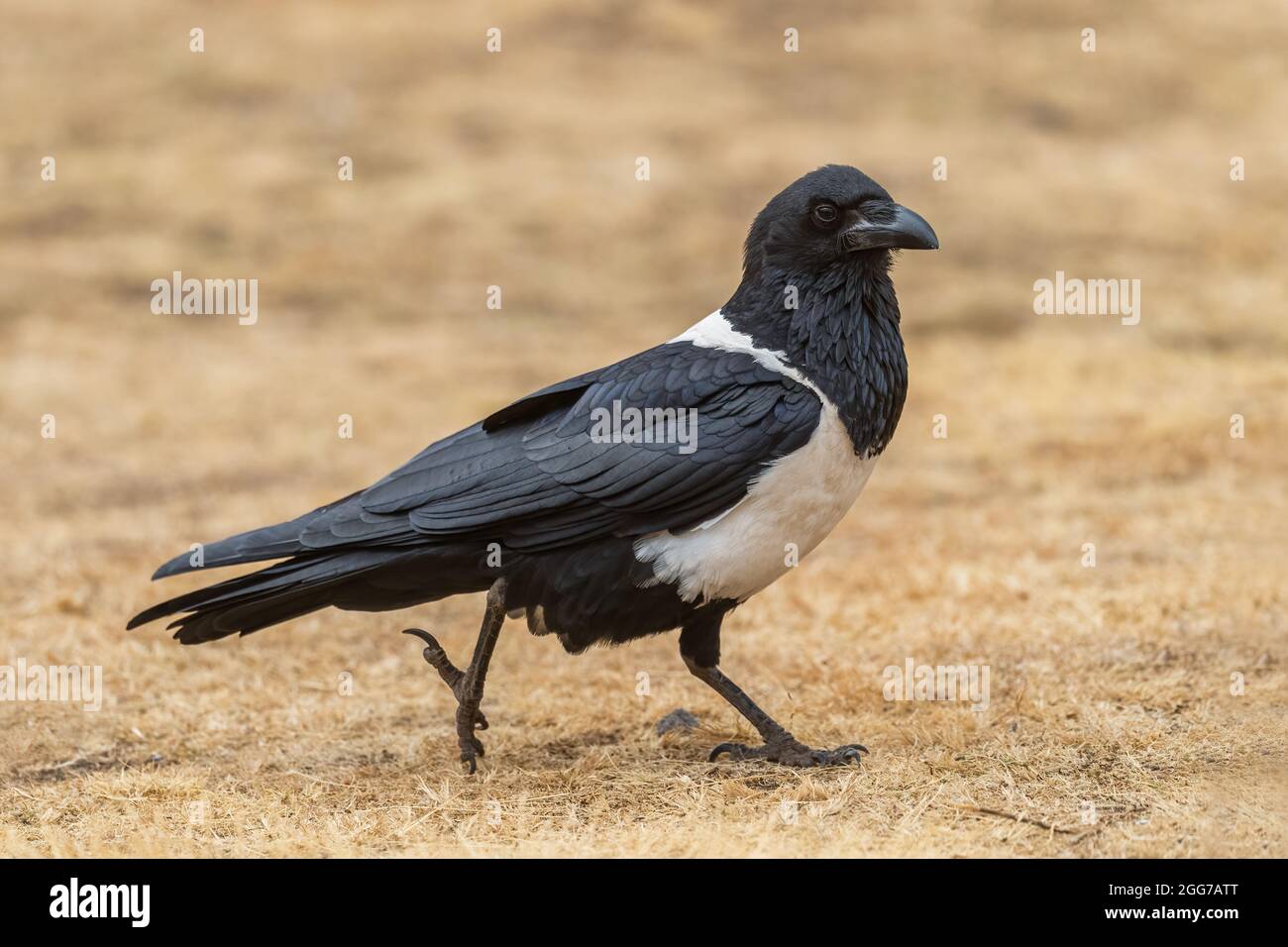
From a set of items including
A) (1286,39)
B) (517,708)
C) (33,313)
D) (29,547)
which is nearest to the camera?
(517,708)

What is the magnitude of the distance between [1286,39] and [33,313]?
14.3 m

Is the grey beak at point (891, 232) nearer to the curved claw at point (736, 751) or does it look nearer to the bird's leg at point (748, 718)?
the bird's leg at point (748, 718)

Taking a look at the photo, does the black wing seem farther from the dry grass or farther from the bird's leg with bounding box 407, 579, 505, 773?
the dry grass

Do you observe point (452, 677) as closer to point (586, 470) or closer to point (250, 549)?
point (250, 549)

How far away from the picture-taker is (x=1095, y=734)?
200 inches

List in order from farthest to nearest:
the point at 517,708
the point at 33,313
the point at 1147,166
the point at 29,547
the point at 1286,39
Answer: the point at 1286,39 → the point at 1147,166 → the point at 33,313 → the point at 29,547 → the point at 517,708

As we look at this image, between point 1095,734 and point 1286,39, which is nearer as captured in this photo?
point 1095,734

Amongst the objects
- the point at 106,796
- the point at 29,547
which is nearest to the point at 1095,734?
the point at 106,796

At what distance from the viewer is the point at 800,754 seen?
196 inches

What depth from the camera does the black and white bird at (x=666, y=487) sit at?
186 inches

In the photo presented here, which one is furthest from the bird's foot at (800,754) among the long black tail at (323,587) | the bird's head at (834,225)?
the bird's head at (834,225)

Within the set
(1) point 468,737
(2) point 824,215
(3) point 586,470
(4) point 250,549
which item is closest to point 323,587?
(4) point 250,549

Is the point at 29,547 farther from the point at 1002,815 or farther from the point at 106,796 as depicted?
A: the point at 1002,815

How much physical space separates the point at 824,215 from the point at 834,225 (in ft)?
0.15
